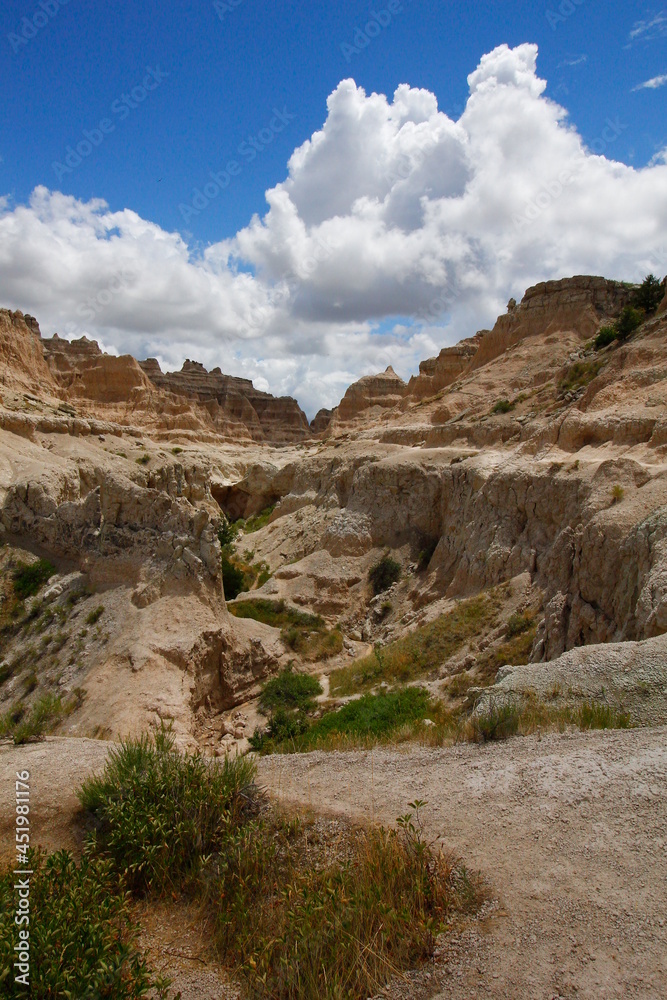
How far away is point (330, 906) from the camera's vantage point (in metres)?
3.97

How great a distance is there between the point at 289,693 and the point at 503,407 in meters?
17.2

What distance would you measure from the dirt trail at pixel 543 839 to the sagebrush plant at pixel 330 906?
8.4 inches

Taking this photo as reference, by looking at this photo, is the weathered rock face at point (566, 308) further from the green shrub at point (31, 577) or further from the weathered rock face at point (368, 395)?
the green shrub at point (31, 577)

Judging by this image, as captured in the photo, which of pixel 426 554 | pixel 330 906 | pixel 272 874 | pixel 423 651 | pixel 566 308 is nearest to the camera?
pixel 330 906

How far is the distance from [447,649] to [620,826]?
10.3 metres

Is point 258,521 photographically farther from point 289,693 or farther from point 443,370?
point 289,693

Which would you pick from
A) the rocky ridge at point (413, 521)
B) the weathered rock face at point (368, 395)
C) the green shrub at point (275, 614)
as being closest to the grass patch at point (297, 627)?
A: the green shrub at point (275, 614)

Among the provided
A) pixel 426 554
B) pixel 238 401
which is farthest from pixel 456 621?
pixel 238 401

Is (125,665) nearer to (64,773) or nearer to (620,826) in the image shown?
(64,773)

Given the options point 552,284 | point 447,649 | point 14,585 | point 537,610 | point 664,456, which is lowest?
point 447,649

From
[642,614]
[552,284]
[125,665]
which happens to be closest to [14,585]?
[125,665]

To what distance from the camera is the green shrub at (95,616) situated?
45.8ft

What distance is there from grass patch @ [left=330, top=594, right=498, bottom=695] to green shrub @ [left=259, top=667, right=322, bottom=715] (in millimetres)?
667

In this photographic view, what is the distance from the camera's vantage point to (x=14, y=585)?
15.6m
